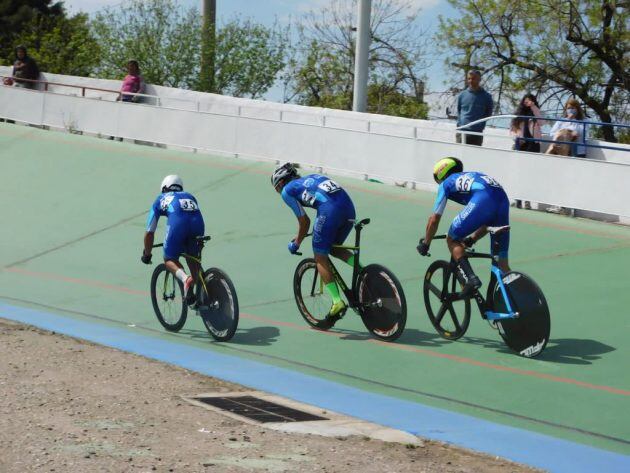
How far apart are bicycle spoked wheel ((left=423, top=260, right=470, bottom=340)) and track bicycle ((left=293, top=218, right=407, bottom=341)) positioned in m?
0.38

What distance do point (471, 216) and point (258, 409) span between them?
109 inches

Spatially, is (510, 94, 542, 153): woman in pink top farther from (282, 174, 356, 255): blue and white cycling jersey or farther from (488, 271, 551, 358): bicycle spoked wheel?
(488, 271, 551, 358): bicycle spoked wheel

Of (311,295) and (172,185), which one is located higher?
(172,185)

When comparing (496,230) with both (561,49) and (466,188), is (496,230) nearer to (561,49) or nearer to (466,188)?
(466,188)

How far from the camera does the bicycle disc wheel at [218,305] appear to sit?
10203 mm

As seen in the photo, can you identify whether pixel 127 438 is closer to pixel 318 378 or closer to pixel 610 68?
pixel 318 378

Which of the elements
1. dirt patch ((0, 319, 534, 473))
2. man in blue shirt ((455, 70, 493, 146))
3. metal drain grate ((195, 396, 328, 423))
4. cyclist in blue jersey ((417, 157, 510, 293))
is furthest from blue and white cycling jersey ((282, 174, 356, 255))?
man in blue shirt ((455, 70, 493, 146))

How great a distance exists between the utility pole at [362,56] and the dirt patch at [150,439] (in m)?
13.8

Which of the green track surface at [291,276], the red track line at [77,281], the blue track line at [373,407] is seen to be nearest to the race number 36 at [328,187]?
the green track surface at [291,276]

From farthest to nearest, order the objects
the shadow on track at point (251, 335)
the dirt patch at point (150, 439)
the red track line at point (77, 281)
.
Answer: the red track line at point (77, 281), the shadow on track at point (251, 335), the dirt patch at point (150, 439)

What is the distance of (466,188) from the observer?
9727mm

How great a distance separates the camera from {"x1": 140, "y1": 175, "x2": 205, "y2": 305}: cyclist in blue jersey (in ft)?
34.6

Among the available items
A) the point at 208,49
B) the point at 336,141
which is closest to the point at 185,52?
the point at 208,49

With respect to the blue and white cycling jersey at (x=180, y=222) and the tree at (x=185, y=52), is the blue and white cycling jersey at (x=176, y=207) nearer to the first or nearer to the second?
the blue and white cycling jersey at (x=180, y=222)
